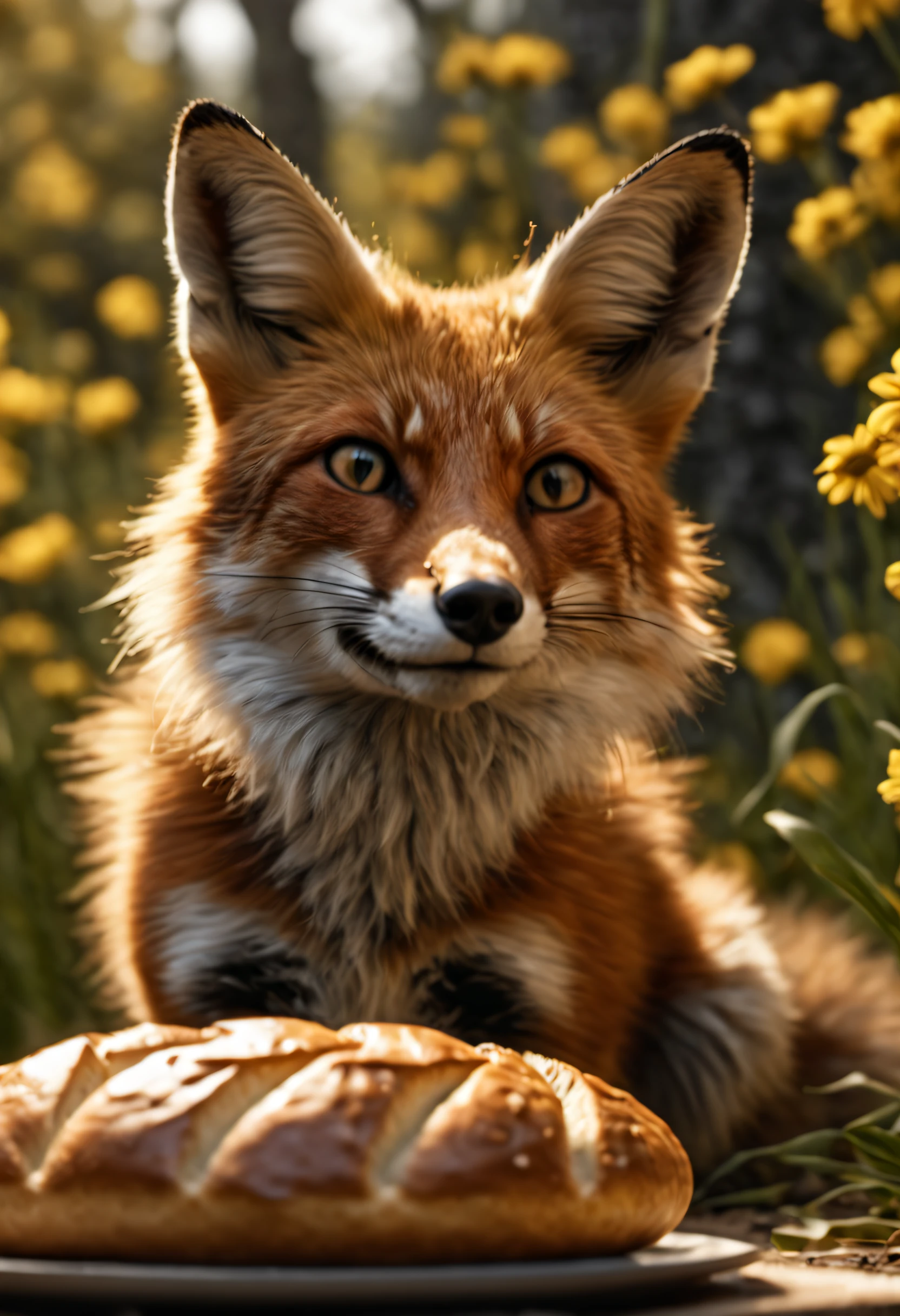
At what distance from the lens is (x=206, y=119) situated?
2451 millimetres

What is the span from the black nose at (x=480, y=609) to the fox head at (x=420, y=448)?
10cm

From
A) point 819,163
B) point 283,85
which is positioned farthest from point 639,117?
point 283,85

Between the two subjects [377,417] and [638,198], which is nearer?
[377,417]

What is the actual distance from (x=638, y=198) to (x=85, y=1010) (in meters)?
2.58

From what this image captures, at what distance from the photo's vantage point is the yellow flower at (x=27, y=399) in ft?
14.2

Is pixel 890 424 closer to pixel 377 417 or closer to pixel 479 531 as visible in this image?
pixel 479 531

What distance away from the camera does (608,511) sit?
257 centimetres

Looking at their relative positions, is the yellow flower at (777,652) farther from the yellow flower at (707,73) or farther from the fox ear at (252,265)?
the fox ear at (252,265)

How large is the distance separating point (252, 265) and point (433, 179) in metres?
3.94

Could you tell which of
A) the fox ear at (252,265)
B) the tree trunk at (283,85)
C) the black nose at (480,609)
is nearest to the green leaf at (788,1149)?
the black nose at (480,609)

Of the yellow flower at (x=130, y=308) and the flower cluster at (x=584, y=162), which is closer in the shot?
the flower cluster at (x=584, y=162)

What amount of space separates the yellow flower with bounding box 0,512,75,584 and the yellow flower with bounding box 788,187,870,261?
2444 millimetres

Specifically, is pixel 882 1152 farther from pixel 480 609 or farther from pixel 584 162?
pixel 584 162

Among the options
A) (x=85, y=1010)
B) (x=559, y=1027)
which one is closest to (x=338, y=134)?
(x=85, y=1010)
